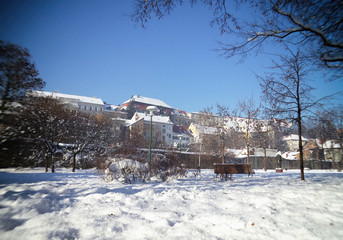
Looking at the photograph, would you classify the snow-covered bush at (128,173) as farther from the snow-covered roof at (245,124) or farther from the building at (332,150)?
the building at (332,150)

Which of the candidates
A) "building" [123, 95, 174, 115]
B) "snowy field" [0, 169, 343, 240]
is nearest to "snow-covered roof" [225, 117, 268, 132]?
"snowy field" [0, 169, 343, 240]

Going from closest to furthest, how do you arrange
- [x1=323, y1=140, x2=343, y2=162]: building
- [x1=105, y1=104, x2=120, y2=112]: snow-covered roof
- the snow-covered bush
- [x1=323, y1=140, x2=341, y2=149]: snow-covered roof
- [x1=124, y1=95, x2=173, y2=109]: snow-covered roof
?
the snow-covered bush, [x1=323, y1=140, x2=341, y2=149]: snow-covered roof, [x1=323, y1=140, x2=343, y2=162]: building, [x1=105, y1=104, x2=120, y2=112]: snow-covered roof, [x1=124, y1=95, x2=173, y2=109]: snow-covered roof

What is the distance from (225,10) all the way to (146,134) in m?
53.6

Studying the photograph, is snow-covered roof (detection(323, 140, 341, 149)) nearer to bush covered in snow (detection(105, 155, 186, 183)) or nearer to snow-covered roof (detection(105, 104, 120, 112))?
bush covered in snow (detection(105, 155, 186, 183))

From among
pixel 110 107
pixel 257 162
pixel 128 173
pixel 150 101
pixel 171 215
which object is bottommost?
pixel 257 162

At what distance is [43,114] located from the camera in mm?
15375

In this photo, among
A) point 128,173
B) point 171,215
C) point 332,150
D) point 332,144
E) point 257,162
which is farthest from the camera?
point 257,162

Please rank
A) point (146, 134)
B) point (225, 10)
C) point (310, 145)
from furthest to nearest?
1. point (146, 134)
2. point (310, 145)
3. point (225, 10)

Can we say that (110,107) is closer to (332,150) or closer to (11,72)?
(332,150)

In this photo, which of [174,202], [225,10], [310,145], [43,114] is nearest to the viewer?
[174,202]

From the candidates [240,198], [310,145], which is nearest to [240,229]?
[240,198]

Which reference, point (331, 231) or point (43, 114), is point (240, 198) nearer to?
point (331, 231)

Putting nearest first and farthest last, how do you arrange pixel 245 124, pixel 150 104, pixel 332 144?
pixel 245 124 < pixel 332 144 < pixel 150 104

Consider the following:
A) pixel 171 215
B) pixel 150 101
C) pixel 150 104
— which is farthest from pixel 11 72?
pixel 150 101
